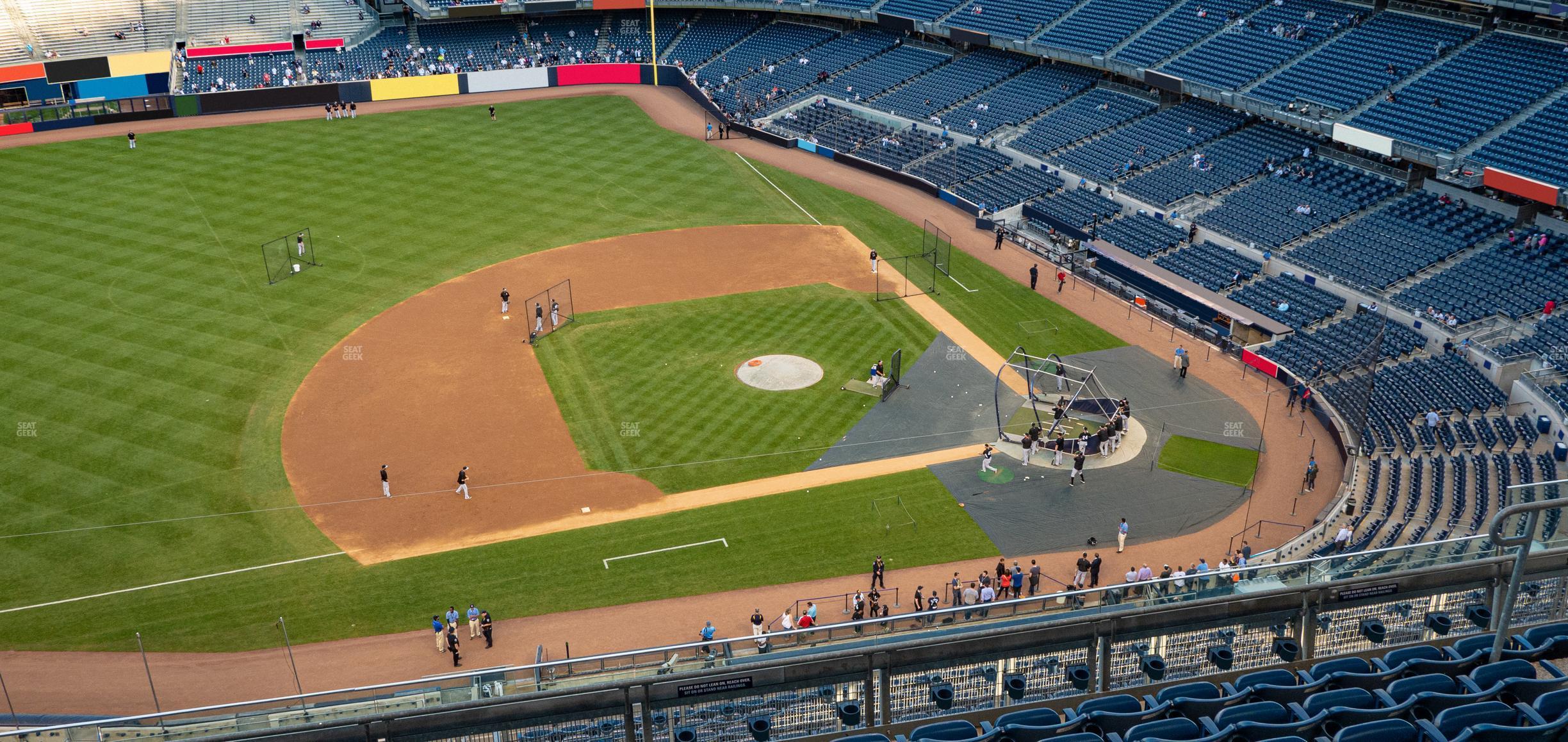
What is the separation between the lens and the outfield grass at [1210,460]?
39.9 meters

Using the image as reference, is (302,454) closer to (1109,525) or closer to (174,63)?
(1109,525)

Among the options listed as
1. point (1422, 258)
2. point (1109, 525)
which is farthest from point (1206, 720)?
point (1422, 258)

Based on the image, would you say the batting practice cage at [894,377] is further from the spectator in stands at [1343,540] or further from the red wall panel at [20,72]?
the red wall panel at [20,72]

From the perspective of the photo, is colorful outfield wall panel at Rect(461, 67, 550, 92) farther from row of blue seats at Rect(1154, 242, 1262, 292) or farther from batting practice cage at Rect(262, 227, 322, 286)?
row of blue seats at Rect(1154, 242, 1262, 292)

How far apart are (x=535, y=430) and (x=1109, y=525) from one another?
64.9ft

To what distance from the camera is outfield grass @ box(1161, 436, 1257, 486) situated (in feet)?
131

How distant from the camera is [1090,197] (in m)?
60.2

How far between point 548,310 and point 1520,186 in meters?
39.2

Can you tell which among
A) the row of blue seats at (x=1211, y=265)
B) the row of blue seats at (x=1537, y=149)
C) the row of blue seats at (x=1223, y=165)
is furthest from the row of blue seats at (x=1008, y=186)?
the row of blue seats at (x=1537, y=149)

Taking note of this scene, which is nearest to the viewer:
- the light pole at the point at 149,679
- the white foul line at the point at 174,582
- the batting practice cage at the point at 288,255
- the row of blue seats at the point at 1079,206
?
the light pole at the point at 149,679

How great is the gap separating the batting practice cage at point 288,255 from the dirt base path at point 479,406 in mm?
6713

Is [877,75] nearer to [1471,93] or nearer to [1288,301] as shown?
[1471,93]

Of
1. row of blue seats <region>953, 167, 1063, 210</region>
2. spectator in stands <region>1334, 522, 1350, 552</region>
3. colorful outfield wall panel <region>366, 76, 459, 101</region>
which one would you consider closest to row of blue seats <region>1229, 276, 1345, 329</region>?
row of blue seats <region>953, 167, 1063, 210</region>

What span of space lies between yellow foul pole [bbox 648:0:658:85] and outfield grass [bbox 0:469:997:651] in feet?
174
